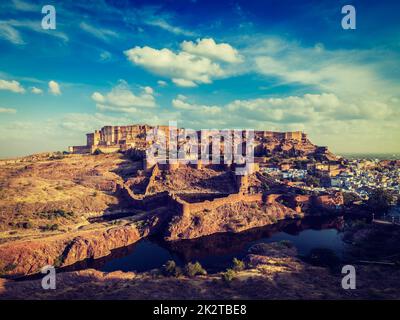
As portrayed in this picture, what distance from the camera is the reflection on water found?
28.6 meters

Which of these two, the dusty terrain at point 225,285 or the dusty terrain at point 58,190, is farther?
the dusty terrain at point 58,190

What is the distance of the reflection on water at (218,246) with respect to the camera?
28.6m

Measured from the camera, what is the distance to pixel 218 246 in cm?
3319

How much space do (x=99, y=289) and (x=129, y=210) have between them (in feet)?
73.5

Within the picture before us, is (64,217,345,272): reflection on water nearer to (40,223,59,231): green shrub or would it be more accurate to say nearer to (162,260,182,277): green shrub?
(162,260,182,277): green shrub

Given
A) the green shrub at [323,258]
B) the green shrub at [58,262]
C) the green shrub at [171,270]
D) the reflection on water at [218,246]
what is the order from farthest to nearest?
the reflection on water at [218,246] < the green shrub at [58,262] < the green shrub at [323,258] < the green shrub at [171,270]

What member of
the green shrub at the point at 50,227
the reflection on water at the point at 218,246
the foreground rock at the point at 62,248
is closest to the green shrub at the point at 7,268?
the foreground rock at the point at 62,248

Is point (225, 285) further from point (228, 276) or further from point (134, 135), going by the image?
point (134, 135)

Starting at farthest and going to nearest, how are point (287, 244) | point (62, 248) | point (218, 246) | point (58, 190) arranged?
1. point (58, 190)
2. point (218, 246)
3. point (287, 244)
4. point (62, 248)

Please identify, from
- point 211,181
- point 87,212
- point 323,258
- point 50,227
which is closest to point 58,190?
point 87,212

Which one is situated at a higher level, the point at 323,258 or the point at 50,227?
the point at 50,227

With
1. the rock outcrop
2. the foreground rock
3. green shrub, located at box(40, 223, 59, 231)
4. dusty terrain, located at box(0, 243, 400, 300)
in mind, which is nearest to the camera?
dusty terrain, located at box(0, 243, 400, 300)

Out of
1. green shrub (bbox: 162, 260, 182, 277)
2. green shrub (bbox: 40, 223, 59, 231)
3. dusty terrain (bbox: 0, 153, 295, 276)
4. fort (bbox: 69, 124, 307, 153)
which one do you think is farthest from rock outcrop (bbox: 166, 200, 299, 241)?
fort (bbox: 69, 124, 307, 153)

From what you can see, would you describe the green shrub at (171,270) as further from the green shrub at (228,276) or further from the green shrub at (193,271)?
the green shrub at (228,276)
